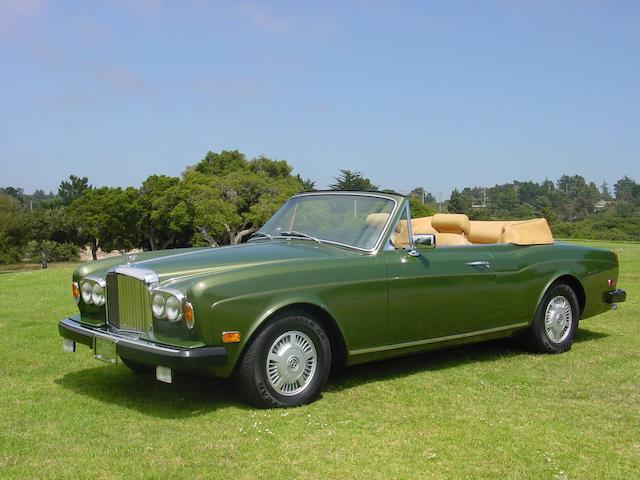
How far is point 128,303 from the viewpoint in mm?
5434

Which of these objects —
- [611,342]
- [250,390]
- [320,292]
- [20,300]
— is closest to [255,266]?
[320,292]

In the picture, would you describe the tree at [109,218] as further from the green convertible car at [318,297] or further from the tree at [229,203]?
the green convertible car at [318,297]

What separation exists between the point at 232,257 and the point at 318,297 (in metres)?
0.78

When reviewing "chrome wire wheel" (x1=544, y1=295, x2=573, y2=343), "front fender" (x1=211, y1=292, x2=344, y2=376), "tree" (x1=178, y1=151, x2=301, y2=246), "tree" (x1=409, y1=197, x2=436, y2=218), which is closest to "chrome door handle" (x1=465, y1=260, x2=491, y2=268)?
"chrome wire wheel" (x1=544, y1=295, x2=573, y2=343)

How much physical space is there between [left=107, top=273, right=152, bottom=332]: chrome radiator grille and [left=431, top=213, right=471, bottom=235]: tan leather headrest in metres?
3.69

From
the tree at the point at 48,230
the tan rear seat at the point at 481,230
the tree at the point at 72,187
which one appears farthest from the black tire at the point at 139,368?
the tree at the point at 72,187

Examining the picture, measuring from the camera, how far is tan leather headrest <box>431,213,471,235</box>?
25.3ft

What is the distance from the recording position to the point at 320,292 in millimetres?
5512

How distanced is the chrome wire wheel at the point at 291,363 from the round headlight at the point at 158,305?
85 cm

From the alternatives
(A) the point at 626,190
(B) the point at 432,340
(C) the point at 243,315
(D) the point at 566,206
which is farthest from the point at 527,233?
(A) the point at 626,190

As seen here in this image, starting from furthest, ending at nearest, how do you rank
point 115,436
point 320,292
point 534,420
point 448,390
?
point 448,390
point 320,292
point 534,420
point 115,436

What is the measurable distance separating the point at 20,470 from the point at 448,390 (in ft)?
11.0

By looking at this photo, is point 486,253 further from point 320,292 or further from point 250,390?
point 250,390

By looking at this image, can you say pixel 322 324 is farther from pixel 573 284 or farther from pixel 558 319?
pixel 573 284
